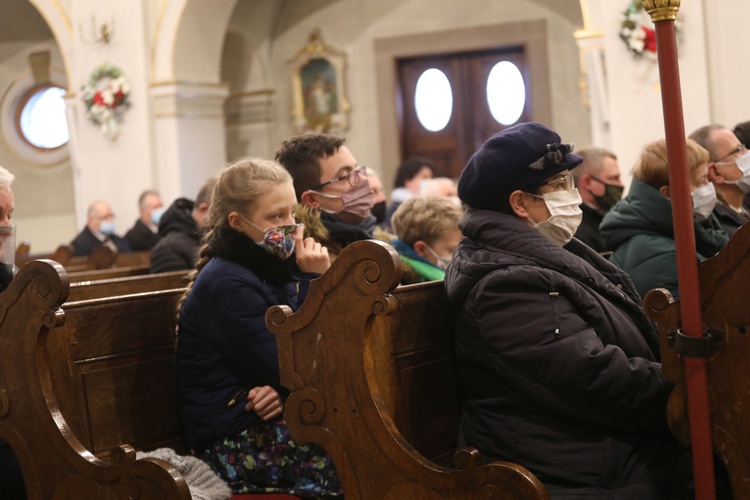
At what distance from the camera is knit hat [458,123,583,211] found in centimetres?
292

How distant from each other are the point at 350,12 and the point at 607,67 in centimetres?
531

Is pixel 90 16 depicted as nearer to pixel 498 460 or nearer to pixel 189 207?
pixel 189 207

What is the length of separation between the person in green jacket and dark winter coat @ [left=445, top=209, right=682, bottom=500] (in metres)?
0.98

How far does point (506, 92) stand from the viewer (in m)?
12.8

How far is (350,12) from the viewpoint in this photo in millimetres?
13352

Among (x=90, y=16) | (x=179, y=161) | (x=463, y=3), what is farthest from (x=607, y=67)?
(x=90, y=16)

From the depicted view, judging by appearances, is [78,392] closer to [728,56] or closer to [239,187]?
[239,187]

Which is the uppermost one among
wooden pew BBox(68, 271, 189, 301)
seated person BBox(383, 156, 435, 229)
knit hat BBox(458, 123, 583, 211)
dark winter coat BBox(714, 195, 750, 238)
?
seated person BBox(383, 156, 435, 229)

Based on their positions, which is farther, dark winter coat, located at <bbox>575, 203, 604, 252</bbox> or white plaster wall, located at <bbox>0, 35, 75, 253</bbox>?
white plaster wall, located at <bbox>0, 35, 75, 253</bbox>

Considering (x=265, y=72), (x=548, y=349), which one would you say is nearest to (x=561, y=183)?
(x=548, y=349)

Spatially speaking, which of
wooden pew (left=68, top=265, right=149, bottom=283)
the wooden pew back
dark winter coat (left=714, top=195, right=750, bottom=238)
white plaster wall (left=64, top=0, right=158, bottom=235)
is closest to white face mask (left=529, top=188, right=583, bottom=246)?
the wooden pew back

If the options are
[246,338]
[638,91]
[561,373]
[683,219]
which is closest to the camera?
[683,219]

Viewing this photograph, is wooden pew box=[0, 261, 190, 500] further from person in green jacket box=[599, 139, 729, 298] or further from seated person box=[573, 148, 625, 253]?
seated person box=[573, 148, 625, 253]

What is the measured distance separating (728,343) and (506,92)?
422 inches
